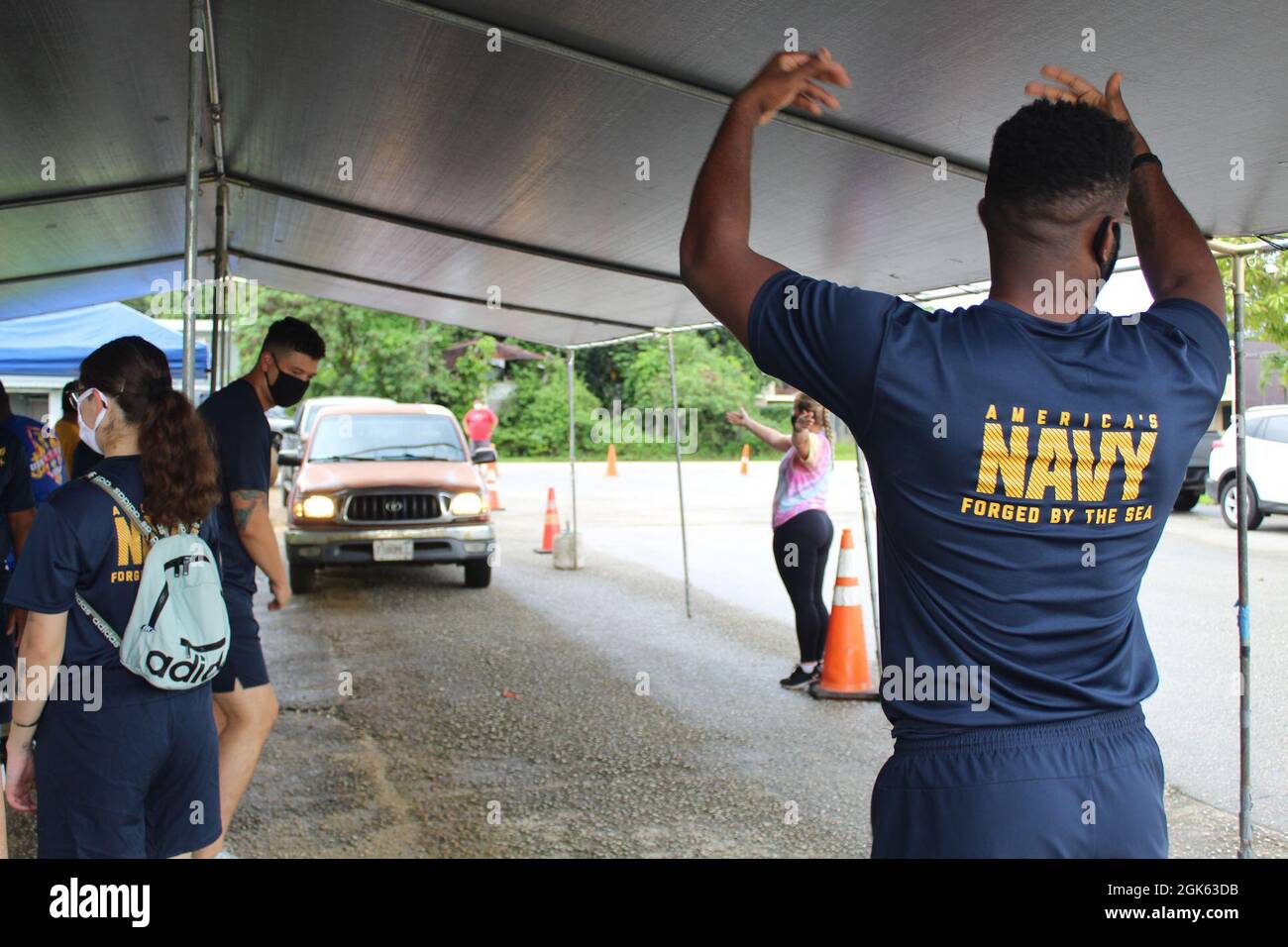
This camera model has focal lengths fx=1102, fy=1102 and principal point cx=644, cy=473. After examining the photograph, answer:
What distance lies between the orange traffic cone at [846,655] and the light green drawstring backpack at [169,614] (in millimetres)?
4925

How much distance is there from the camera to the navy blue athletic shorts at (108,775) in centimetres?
286

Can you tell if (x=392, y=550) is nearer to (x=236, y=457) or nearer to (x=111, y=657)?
(x=236, y=457)

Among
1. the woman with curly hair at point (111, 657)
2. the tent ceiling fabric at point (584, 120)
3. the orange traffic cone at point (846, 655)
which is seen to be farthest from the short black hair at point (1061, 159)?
the orange traffic cone at point (846, 655)

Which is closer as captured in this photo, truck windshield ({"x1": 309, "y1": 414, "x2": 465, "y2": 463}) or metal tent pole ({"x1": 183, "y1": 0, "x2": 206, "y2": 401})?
metal tent pole ({"x1": 183, "y1": 0, "x2": 206, "y2": 401})

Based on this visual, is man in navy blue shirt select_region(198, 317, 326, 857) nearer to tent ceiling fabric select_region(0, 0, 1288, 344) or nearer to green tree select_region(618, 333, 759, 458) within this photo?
tent ceiling fabric select_region(0, 0, 1288, 344)

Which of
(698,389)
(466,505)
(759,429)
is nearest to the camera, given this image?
(759,429)

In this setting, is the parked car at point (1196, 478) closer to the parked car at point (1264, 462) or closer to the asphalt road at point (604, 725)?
the parked car at point (1264, 462)

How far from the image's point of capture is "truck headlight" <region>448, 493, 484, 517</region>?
457 inches

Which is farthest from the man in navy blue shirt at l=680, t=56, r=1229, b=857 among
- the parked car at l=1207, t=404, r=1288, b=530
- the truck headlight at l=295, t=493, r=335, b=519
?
the parked car at l=1207, t=404, r=1288, b=530

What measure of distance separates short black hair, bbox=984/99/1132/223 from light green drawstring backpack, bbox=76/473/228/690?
233 cm

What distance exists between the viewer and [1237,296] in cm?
457

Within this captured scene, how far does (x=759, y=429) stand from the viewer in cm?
785

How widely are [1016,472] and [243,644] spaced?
136 inches

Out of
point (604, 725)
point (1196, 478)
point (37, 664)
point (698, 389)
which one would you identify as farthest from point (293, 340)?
point (698, 389)
